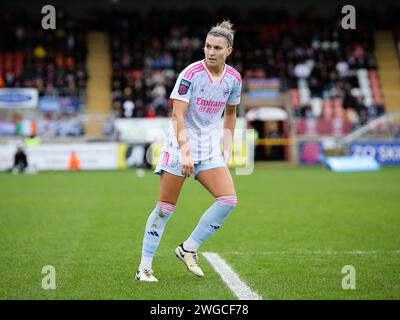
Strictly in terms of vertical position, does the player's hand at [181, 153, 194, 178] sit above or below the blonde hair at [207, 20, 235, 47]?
below

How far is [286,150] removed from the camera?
3244 centimetres

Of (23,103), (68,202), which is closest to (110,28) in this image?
(23,103)

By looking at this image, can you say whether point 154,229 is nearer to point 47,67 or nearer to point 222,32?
point 222,32

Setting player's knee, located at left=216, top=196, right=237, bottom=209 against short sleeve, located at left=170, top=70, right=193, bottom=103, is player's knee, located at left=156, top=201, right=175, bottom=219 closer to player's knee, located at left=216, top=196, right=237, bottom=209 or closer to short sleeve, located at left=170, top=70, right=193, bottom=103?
player's knee, located at left=216, top=196, right=237, bottom=209

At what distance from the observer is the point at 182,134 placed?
6.27 m

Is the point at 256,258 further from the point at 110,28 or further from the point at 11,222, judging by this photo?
the point at 110,28

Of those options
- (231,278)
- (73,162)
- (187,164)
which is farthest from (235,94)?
(73,162)

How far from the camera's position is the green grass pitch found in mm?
6070

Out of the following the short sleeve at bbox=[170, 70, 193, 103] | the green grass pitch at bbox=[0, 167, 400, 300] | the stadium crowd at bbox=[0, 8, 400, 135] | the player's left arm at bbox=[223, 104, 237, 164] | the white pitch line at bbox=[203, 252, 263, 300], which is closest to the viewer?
the white pitch line at bbox=[203, 252, 263, 300]

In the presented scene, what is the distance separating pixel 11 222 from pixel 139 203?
3642 mm

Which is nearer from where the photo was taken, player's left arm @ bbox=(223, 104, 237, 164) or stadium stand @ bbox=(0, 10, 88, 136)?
player's left arm @ bbox=(223, 104, 237, 164)

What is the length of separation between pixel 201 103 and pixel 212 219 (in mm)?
1049

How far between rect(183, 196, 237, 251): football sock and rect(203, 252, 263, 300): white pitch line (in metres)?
0.42

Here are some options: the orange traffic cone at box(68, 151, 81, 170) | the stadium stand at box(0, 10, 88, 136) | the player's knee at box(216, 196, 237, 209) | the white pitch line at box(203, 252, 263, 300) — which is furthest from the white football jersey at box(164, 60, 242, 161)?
the stadium stand at box(0, 10, 88, 136)
